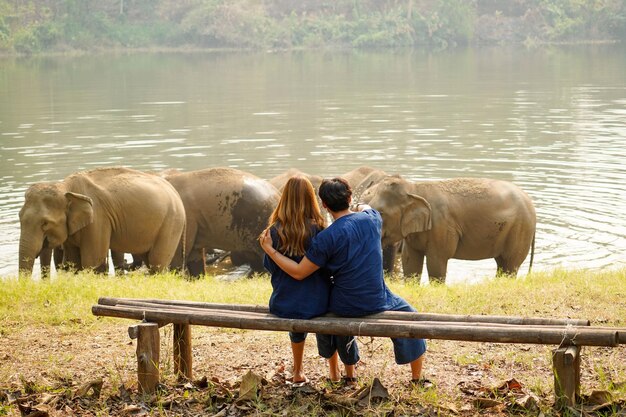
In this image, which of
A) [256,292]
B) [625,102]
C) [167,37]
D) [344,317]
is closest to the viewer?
[344,317]

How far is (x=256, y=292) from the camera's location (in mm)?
9164

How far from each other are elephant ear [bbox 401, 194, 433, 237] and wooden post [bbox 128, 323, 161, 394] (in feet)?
18.0

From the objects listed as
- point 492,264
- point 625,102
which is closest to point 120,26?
point 625,102

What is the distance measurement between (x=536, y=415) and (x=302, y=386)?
1380 millimetres

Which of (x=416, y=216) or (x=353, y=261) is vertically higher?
(x=353, y=261)

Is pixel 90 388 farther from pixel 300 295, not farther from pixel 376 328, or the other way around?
pixel 376 328

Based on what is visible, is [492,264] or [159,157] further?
[159,157]

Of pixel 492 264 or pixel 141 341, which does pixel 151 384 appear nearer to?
pixel 141 341

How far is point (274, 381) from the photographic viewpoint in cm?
631

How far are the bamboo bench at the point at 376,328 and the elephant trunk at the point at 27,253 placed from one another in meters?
4.30

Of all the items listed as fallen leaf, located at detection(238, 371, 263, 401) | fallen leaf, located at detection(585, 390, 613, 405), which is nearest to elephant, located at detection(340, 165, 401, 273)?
fallen leaf, located at detection(238, 371, 263, 401)

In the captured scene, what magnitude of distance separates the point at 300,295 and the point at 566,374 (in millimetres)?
1566

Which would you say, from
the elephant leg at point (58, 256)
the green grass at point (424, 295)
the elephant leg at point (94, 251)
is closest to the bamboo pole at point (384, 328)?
the green grass at point (424, 295)

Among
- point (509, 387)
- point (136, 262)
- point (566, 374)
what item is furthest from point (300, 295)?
point (136, 262)
